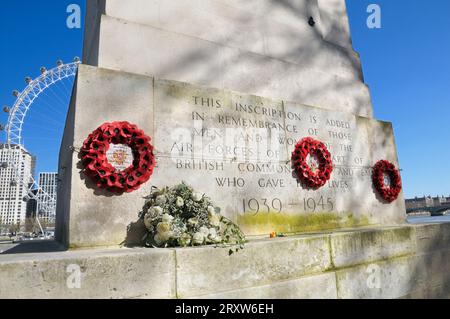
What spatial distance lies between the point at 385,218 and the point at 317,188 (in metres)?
2.11

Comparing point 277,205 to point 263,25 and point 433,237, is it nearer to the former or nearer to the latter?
point 433,237

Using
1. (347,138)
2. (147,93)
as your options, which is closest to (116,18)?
(147,93)

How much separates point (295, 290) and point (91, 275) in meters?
2.29

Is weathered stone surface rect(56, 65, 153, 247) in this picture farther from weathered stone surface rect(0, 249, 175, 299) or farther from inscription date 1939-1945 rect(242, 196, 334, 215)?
inscription date 1939-1945 rect(242, 196, 334, 215)

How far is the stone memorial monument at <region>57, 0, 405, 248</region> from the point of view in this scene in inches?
151

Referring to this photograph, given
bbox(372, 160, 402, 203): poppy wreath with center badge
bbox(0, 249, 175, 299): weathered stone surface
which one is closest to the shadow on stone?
bbox(0, 249, 175, 299): weathered stone surface

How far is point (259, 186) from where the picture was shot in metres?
4.84

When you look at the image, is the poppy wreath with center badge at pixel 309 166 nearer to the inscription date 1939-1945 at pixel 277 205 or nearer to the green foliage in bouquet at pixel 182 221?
the inscription date 1939-1945 at pixel 277 205

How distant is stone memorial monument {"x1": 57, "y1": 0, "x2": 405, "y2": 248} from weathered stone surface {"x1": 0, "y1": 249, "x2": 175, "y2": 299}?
0.80 m

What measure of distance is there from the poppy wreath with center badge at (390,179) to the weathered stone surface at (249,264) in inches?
116

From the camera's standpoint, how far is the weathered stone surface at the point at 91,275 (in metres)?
2.49

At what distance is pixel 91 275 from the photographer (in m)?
2.72

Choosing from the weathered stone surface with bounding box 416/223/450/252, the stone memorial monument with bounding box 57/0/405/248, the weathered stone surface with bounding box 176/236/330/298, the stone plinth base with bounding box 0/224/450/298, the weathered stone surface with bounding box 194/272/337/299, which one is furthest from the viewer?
the weathered stone surface with bounding box 416/223/450/252
